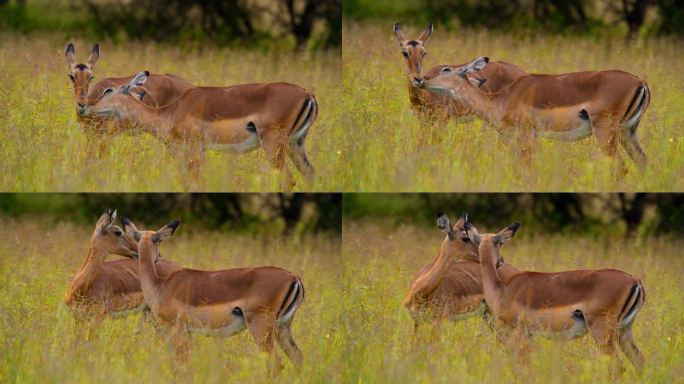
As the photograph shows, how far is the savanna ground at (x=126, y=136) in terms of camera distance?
45.5 feet

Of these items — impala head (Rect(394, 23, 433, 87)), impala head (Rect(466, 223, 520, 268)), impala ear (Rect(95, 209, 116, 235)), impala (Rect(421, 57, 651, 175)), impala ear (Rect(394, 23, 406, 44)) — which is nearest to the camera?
impala head (Rect(466, 223, 520, 268))

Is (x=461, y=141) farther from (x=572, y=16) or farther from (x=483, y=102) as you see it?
(x=572, y=16)

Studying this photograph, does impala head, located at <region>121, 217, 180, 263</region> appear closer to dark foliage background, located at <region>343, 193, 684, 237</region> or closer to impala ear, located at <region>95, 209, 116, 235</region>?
Result: impala ear, located at <region>95, 209, 116, 235</region>

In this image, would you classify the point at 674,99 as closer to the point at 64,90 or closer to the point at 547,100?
the point at 547,100

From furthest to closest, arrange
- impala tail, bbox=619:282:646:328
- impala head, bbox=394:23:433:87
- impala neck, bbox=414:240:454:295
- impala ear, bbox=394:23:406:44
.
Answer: impala ear, bbox=394:23:406:44 → impala head, bbox=394:23:433:87 → impala neck, bbox=414:240:454:295 → impala tail, bbox=619:282:646:328

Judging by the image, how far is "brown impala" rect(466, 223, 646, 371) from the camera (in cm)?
1320

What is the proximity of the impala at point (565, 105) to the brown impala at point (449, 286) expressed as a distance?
0.73 metres

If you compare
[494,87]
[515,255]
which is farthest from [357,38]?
[515,255]

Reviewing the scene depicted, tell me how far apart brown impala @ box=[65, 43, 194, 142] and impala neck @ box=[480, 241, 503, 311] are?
2.47m

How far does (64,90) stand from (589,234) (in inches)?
149

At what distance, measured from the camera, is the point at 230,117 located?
14.0 metres

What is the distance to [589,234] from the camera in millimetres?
14523

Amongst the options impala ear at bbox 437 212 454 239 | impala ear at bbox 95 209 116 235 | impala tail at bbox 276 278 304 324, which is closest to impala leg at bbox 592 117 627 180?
impala ear at bbox 437 212 454 239

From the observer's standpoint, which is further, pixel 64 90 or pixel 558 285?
pixel 64 90
